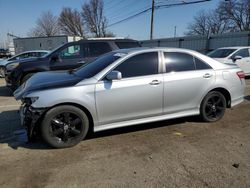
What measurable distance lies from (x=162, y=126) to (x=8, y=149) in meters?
2.95

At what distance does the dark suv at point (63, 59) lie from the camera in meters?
8.60

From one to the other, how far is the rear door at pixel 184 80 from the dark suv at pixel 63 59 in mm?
4369

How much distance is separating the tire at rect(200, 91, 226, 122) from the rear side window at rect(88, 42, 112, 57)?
4.71m

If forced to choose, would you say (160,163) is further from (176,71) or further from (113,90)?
(176,71)

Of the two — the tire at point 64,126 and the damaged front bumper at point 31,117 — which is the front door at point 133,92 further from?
the damaged front bumper at point 31,117

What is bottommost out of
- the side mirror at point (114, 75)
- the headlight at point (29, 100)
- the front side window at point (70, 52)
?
the headlight at point (29, 100)

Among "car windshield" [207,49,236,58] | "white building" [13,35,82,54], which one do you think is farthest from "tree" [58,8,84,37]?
"car windshield" [207,49,236,58]

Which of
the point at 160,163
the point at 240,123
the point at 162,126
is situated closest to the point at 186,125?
the point at 162,126

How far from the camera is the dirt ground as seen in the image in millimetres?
3293

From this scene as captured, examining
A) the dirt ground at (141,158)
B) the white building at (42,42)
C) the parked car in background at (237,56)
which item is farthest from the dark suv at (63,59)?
the white building at (42,42)

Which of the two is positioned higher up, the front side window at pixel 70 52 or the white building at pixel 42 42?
the white building at pixel 42 42

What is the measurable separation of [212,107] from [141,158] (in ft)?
7.83

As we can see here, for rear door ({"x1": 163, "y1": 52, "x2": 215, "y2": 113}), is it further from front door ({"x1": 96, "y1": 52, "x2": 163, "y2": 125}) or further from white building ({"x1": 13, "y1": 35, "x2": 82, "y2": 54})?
white building ({"x1": 13, "y1": 35, "x2": 82, "y2": 54})

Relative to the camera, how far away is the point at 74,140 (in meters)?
4.35
